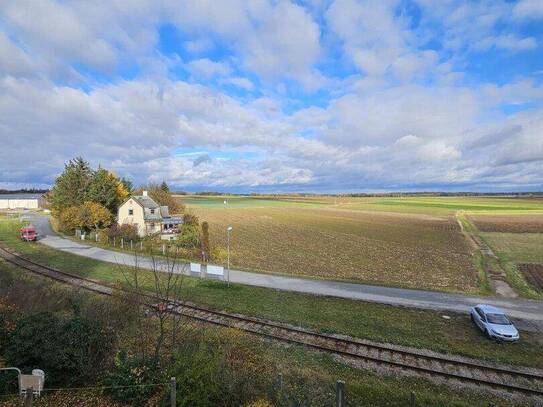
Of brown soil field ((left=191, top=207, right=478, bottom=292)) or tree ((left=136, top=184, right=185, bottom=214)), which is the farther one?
tree ((left=136, top=184, right=185, bottom=214))

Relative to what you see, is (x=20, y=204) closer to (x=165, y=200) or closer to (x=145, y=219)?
(x=165, y=200)

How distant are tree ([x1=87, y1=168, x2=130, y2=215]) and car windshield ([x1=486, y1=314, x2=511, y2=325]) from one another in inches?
2069

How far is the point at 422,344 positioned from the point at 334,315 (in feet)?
16.4

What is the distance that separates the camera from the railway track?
12539mm

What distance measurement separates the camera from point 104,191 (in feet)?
178

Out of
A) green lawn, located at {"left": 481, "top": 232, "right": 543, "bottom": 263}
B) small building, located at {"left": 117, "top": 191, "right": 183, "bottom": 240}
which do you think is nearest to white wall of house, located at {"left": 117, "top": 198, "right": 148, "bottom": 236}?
small building, located at {"left": 117, "top": 191, "right": 183, "bottom": 240}

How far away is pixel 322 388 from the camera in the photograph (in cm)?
1066

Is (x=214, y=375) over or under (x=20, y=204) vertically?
under

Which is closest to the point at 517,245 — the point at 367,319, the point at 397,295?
the point at 397,295

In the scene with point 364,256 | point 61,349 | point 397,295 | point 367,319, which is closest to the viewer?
point 61,349

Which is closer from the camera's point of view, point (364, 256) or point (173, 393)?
point (173, 393)

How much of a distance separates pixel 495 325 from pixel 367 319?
5.96 m

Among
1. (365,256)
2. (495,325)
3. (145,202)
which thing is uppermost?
(145,202)

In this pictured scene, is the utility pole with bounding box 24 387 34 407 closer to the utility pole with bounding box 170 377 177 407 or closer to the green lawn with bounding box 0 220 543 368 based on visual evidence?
the utility pole with bounding box 170 377 177 407
